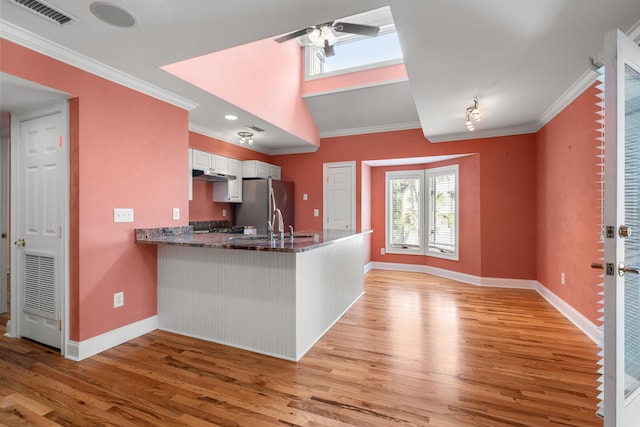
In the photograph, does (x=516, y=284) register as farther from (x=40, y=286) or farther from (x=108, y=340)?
(x=40, y=286)

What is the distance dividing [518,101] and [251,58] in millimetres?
3217

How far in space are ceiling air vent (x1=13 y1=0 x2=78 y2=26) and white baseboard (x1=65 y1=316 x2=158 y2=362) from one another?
2341 millimetres

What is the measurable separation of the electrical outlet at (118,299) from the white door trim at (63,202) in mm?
324

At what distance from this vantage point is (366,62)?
4449 millimetres

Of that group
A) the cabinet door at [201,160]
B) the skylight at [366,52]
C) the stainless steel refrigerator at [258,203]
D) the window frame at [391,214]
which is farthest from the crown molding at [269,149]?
the window frame at [391,214]

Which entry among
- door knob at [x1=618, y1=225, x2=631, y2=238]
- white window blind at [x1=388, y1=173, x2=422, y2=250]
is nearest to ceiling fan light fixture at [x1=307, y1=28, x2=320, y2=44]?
door knob at [x1=618, y1=225, x2=631, y2=238]

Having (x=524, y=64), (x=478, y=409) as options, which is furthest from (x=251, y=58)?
(x=478, y=409)

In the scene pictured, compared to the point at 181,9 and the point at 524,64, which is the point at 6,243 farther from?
the point at 524,64

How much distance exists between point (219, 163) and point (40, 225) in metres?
2.35

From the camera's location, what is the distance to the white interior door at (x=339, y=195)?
5.48 meters

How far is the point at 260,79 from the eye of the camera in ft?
12.8

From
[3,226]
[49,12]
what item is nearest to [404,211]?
[49,12]

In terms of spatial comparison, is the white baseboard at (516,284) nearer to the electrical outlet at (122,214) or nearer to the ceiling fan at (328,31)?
the ceiling fan at (328,31)

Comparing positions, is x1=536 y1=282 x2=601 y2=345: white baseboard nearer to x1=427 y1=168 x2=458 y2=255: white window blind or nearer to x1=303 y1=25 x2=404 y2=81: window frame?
x1=427 y1=168 x2=458 y2=255: white window blind
